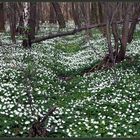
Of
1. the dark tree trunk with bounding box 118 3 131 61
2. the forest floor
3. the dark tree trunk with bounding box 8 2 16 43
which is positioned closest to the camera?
the forest floor

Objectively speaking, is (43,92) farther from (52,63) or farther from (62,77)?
(52,63)

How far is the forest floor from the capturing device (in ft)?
30.5

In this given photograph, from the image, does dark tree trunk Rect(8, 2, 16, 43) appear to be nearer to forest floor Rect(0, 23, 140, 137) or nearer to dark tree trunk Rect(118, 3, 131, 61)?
forest floor Rect(0, 23, 140, 137)

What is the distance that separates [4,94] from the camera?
37.6ft

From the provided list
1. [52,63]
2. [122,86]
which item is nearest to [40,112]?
[122,86]

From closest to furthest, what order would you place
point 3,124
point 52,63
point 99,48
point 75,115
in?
point 3,124 < point 75,115 < point 52,63 < point 99,48

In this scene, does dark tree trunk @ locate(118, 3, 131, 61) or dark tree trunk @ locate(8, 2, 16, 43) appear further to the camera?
→ dark tree trunk @ locate(8, 2, 16, 43)

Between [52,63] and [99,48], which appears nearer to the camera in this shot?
[52,63]

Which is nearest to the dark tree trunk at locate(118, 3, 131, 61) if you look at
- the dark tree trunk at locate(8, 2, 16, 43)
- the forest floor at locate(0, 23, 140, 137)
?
the forest floor at locate(0, 23, 140, 137)

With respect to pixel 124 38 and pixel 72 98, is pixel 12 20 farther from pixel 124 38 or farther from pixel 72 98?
pixel 72 98

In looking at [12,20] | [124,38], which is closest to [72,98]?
[124,38]

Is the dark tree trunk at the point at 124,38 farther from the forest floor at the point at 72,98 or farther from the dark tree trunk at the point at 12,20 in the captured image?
the dark tree trunk at the point at 12,20

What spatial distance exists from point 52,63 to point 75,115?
30.0ft

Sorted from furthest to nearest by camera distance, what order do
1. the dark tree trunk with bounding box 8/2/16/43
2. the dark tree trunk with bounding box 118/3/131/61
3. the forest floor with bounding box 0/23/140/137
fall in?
the dark tree trunk with bounding box 8/2/16/43, the dark tree trunk with bounding box 118/3/131/61, the forest floor with bounding box 0/23/140/137
